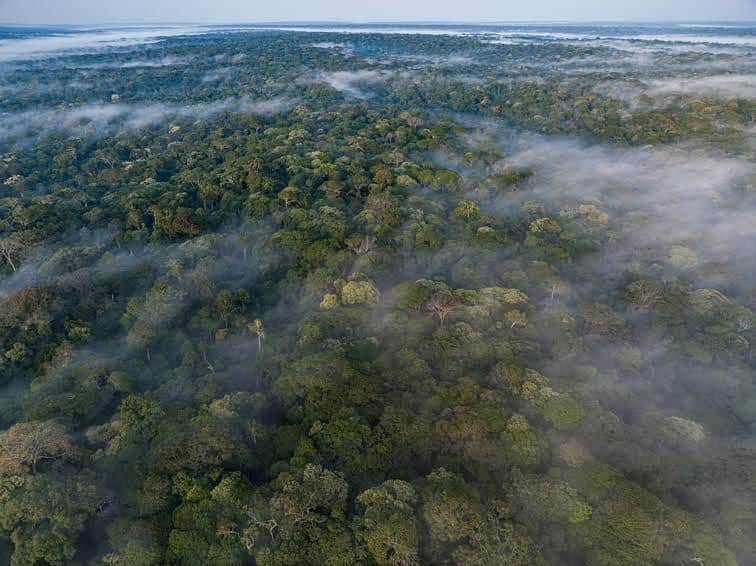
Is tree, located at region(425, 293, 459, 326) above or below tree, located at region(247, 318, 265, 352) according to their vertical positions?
above

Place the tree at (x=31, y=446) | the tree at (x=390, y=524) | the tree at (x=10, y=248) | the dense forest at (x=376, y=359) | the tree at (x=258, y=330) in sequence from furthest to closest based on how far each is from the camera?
the tree at (x=10, y=248) < the tree at (x=258, y=330) < the tree at (x=31, y=446) < the dense forest at (x=376, y=359) < the tree at (x=390, y=524)

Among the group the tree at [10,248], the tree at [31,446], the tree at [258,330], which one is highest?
the tree at [10,248]

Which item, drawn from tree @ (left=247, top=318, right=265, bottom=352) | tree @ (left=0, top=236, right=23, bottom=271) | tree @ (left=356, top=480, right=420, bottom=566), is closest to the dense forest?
tree @ (left=356, top=480, right=420, bottom=566)

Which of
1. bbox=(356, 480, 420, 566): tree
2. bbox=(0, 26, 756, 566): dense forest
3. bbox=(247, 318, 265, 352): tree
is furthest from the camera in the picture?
bbox=(247, 318, 265, 352): tree

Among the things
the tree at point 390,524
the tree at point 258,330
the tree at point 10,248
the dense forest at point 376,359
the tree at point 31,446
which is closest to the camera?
the tree at point 390,524

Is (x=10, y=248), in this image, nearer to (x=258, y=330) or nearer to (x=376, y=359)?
(x=258, y=330)

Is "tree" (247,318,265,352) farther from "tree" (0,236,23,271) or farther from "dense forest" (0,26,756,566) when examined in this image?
"tree" (0,236,23,271)

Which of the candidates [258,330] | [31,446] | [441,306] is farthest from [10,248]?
[441,306]

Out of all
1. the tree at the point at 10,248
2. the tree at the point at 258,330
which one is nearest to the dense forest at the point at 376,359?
the tree at the point at 10,248

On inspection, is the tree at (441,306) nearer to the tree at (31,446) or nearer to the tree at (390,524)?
the tree at (390,524)

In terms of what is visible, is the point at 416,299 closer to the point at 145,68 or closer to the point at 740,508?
the point at 740,508
